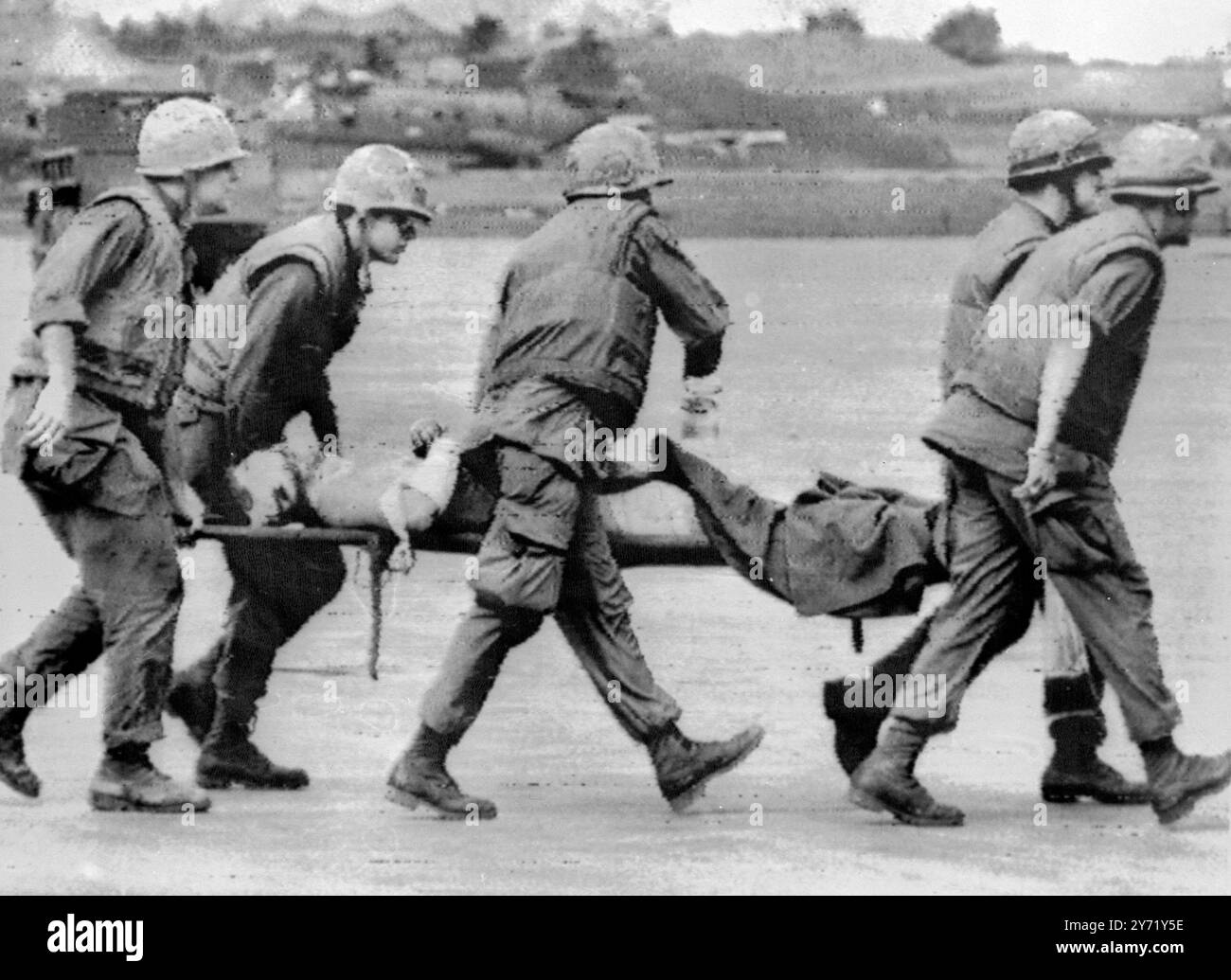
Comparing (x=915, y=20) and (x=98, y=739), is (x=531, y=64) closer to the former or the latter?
(x=915, y=20)

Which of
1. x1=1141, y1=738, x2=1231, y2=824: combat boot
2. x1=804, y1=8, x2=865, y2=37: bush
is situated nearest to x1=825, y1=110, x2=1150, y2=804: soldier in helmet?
x1=1141, y1=738, x2=1231, y2=824: combat boot

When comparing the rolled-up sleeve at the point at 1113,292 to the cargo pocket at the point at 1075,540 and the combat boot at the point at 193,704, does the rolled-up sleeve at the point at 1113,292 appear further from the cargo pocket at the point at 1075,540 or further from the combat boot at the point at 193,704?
the combat boot at the point at 193,704

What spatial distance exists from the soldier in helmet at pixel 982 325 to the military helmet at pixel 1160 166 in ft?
0.73

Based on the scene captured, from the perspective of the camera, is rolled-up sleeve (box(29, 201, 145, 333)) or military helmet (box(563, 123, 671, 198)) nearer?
rolled-up sleeve (box(29, 201, 145, 333))

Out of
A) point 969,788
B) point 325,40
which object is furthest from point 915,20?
point 969,788

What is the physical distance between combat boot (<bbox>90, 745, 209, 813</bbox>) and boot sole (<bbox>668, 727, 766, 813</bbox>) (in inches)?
54.1

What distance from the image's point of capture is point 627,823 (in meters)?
8.85

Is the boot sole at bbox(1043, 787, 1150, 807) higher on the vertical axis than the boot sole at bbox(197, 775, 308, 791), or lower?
higher

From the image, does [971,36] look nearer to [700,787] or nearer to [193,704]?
[700,787]

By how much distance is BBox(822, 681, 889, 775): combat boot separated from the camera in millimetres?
9016

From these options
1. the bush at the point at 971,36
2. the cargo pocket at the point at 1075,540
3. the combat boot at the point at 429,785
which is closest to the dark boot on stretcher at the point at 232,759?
the combat boot at the point at 429,785

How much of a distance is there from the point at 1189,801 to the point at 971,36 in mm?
2982

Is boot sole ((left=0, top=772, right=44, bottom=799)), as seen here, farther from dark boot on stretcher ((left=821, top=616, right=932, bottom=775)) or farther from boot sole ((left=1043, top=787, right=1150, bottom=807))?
boot sole ((left=1043, top=787, right=1150, bottom=807))

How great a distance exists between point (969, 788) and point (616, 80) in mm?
2871
